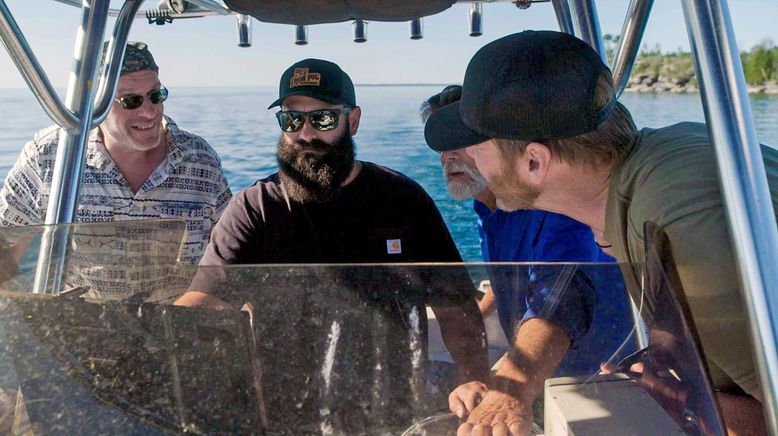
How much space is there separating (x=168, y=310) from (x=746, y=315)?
1.95 ft

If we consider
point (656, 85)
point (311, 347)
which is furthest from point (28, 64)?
point (656, 85)

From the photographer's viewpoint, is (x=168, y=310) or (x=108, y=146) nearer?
(x=168, y=310)

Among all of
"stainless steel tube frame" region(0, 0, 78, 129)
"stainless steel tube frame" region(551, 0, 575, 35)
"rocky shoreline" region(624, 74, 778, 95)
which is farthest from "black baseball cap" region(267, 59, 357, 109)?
"rocky shoreline" region(624, 74, 778, 95)

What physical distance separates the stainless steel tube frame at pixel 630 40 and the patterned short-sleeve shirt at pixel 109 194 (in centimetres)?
150

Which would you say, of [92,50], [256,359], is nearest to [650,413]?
[256,359]

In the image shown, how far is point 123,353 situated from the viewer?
812 millimetres

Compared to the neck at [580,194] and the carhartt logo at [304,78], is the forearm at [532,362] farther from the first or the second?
the carhartt logo at [304,78]

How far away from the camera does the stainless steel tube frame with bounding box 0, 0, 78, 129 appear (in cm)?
124

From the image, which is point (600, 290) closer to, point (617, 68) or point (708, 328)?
point (708, 328)

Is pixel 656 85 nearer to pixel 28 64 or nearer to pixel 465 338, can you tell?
pixel 28 64

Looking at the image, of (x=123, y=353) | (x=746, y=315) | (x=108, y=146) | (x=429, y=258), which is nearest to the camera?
(x=746, y=315)

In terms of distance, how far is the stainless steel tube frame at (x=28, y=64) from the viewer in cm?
124

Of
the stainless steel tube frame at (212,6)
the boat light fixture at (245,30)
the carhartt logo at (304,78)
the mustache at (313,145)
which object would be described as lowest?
the mustache at (313,145)

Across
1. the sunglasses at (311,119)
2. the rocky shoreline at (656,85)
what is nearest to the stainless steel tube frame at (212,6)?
the sunglasses at (311,119)
